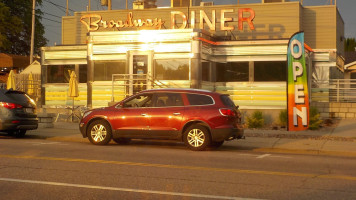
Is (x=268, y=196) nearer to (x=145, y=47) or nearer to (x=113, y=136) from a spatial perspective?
(x=113, y=136)

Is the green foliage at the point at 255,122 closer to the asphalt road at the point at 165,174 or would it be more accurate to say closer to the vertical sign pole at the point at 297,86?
the vertical sign pole at the point at 297,86

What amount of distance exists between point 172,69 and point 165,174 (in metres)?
14.6

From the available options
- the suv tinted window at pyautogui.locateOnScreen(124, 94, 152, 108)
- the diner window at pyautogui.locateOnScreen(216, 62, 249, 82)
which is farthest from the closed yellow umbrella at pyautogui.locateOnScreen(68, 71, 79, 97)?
the suv tinted window at pyautogui.locateOnScreen(124, 94, 152, 108)

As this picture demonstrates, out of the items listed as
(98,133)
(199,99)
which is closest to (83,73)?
(98,133)

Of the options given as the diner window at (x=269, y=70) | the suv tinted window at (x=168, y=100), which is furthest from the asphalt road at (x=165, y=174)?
the diner window at (x=269, y=70)

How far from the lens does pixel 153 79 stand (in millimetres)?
24406

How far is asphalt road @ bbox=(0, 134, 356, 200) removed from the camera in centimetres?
823

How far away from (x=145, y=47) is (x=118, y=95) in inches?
103

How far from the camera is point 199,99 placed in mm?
15055

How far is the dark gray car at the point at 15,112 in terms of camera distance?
17.3m

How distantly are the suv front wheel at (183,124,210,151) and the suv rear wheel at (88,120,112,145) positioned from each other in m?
2.49

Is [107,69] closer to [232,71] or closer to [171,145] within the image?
[232,71]

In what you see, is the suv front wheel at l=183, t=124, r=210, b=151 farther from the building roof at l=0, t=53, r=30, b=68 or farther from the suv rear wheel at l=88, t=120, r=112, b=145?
the building roof at l=0, t=53, r=30, b=68

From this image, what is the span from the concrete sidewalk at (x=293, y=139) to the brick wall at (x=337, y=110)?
7.47 ft
